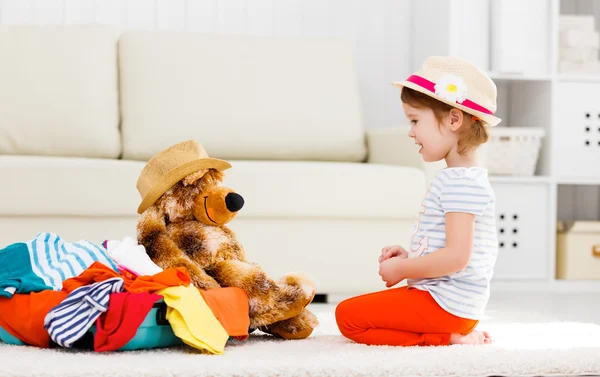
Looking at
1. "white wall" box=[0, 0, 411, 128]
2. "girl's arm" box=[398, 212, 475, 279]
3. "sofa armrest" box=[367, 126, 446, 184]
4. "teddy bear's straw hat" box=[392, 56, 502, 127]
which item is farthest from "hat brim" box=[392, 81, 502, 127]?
"white wall" box=[0, 0, 411, 128]

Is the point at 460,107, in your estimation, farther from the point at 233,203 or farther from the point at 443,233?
the point at 233,203

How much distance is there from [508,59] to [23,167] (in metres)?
1.76

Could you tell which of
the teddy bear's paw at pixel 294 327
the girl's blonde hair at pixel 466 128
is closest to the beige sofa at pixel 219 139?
the teddy bear's paw at pixel 294 327

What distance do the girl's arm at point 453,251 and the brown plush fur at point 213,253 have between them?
217 mm

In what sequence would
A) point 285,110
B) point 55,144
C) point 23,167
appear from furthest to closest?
1. point 285,110
2. point 55,144
3. point 23,167

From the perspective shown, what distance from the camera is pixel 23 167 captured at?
213 centimetres

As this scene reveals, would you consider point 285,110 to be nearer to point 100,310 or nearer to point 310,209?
point 310,209

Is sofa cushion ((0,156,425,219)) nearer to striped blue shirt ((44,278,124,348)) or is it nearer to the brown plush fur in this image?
the brown plush fur

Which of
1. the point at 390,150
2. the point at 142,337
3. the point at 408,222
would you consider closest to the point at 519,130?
the point at 390,150

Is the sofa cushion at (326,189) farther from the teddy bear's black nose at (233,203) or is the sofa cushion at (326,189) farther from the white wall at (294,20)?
the white wall at (294,20)

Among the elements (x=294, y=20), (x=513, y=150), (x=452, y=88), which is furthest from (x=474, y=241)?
(x=294, y=20)

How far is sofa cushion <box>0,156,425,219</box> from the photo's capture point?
213 cm

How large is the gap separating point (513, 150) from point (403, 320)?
66.0 inches

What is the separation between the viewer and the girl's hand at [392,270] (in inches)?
56.4
